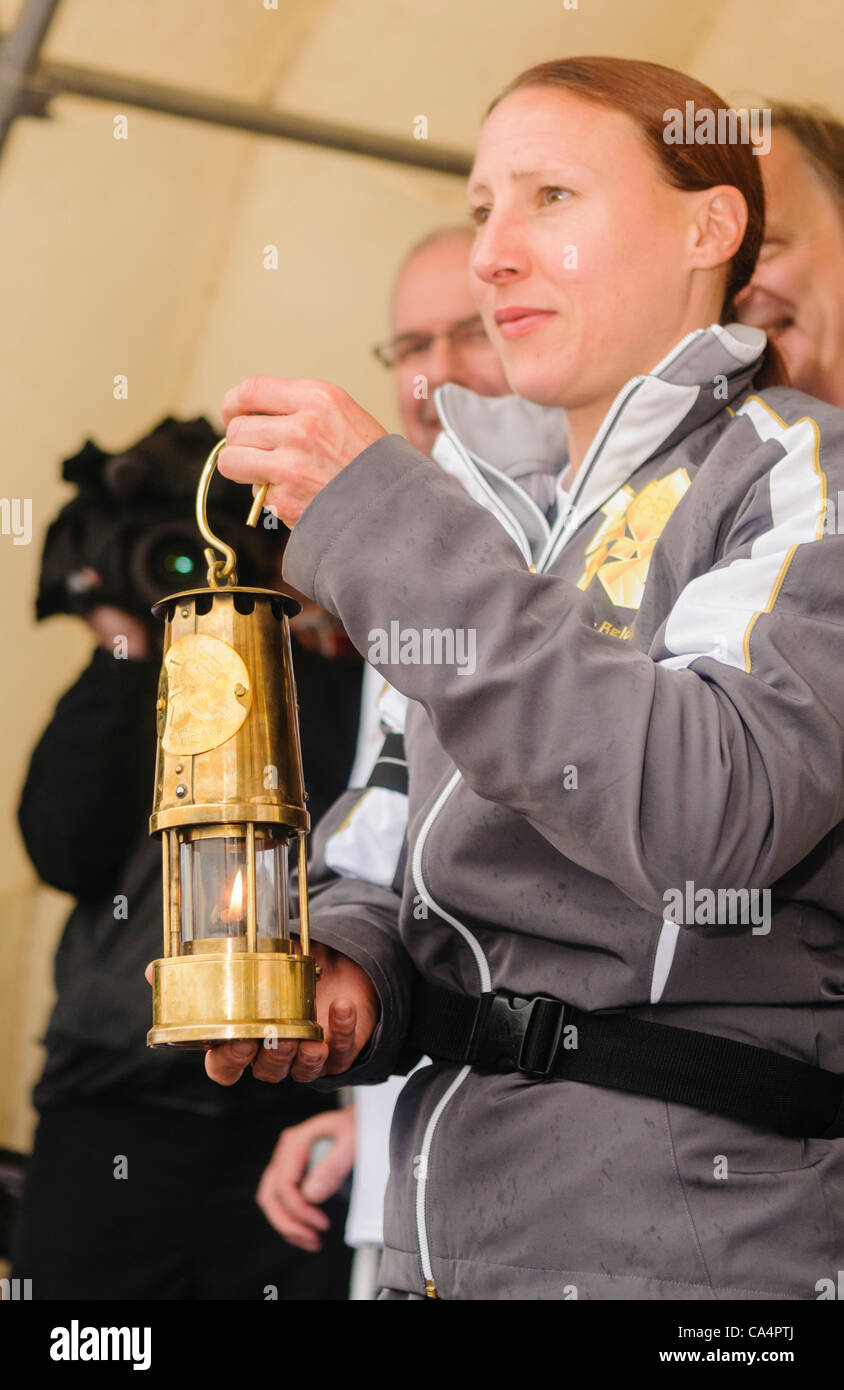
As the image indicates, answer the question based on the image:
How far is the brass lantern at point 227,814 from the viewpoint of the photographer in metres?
0.76

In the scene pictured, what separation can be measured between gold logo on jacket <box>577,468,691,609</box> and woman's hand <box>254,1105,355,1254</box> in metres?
0.88

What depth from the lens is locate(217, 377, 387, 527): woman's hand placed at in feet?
2.59

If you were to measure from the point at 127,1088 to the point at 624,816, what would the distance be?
1183mm

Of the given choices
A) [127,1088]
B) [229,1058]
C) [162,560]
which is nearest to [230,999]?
[229,1058]

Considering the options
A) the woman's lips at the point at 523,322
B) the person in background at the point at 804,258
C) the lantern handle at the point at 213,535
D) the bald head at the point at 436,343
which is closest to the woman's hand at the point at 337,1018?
the lantern handle at the point at 213,535

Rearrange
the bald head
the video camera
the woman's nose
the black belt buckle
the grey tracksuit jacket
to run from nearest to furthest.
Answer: the grey tracksuit jacket < the black belt buckle < the woman's nose < the video camera < the bald head

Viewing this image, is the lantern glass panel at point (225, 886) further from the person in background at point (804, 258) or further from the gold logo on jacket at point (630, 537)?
the person in background at point (804, 258)

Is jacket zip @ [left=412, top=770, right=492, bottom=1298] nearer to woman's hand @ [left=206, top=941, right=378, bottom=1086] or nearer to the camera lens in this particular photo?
woman's hand @ [left=206, top=941, right=378, bottom=1086]

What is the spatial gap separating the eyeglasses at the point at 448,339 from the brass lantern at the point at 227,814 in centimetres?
121

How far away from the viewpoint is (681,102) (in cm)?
106

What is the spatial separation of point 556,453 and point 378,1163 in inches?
27.8

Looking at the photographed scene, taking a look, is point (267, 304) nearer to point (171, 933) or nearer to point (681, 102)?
point (681, 102)

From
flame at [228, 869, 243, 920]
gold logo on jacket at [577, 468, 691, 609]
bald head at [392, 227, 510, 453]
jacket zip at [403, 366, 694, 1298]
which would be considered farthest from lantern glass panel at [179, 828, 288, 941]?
bald head at [392, 227, 510, 453]

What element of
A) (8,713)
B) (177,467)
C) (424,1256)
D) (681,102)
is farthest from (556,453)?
(8,713)
